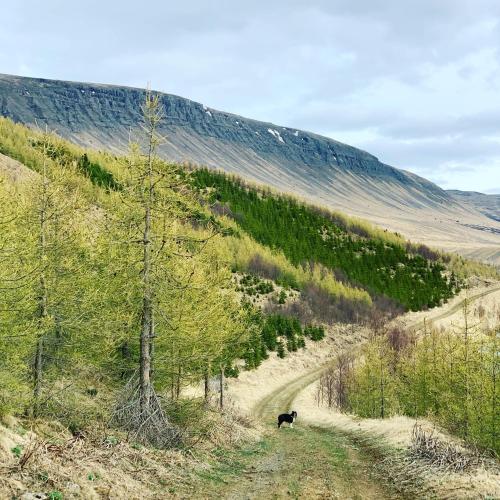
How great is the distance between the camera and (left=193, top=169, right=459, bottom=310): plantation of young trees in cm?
9581

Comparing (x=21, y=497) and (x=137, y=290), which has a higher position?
(x=137, y=290)

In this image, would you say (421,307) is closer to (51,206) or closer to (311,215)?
(311,215)

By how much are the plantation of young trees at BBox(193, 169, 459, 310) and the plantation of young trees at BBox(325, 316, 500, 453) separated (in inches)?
1695

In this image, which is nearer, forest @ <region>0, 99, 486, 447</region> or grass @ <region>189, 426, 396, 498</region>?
grass @ <region>189, 426, 396, 498</region>

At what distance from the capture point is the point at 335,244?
109062mm

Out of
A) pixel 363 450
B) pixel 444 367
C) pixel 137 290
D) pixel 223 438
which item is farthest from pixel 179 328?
pixel 444 367

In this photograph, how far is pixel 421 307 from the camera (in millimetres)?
88500

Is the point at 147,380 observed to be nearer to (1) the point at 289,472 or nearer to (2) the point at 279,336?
(1) the point at 289,472

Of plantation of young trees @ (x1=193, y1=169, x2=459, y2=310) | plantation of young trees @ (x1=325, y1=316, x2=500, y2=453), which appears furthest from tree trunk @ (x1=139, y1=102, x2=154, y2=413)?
plantation of young trees @ (x1=193, y1=169, x2=459, y2=310)

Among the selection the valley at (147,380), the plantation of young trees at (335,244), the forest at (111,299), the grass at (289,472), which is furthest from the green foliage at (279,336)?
the plantation of young trees at (335,244)

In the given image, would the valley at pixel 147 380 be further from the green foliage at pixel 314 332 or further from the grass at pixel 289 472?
the green foliage at pixel 314 332

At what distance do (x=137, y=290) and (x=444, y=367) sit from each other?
23.5 m

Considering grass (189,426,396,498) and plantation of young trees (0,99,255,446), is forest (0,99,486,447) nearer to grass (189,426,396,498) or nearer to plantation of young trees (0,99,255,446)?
plantation of young trees (0,99,255,446)

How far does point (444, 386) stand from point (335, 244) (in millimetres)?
77461
